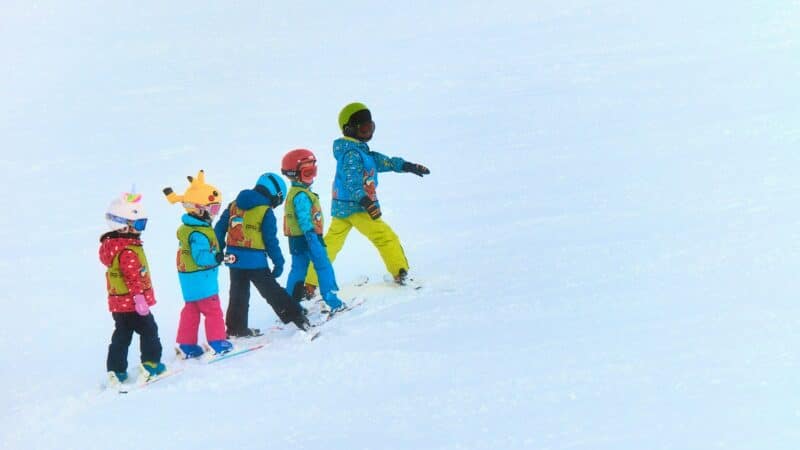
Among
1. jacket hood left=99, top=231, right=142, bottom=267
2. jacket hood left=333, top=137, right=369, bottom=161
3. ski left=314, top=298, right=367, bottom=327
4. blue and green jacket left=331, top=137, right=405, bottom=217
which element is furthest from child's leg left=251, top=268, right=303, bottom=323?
jacket hood left=333, top=137, right=369, bottom=161

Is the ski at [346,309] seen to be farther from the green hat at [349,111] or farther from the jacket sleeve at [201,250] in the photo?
the green hat at [349,111]

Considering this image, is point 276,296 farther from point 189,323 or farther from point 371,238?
point 371,238

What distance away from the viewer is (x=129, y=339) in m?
7.45

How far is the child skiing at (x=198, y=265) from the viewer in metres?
7.64

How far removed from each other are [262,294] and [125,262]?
4.69 feet

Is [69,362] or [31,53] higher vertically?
[31,53]

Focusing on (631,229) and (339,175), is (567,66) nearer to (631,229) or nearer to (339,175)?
(631,229)

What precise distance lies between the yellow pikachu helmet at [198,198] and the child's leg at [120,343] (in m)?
1.00

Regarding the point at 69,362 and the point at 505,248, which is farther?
the point at 505,248

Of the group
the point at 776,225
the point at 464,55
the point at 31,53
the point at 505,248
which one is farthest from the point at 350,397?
the point at 31,53

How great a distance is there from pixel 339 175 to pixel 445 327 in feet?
6.35

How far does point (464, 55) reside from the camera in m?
23.3

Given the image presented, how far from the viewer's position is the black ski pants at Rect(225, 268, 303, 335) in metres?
8.23

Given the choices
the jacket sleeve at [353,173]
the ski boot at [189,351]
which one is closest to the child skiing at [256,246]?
the ski boot at [189,351]
